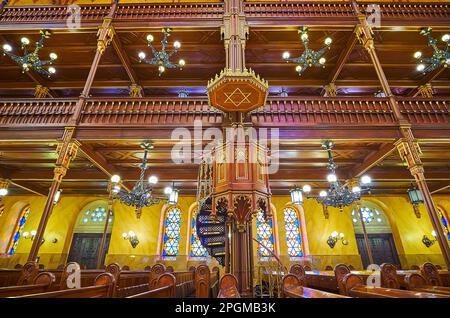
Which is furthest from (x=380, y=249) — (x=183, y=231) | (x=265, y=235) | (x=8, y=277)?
(x=8, y=277)

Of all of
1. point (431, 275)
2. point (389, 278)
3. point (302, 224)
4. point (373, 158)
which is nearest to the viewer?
point (389, 278)

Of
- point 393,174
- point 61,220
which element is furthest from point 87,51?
point 393,174

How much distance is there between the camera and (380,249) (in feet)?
47.2

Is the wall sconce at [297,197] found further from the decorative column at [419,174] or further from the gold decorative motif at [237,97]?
the gold decorative motif at [237,97]

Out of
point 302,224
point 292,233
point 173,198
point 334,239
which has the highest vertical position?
point 173,198

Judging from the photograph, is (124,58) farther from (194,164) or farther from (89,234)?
(89,234)

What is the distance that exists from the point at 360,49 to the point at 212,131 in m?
8.36

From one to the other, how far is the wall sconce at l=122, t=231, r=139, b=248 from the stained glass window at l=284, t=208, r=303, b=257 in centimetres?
861

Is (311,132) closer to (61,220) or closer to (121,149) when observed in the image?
(121,149)

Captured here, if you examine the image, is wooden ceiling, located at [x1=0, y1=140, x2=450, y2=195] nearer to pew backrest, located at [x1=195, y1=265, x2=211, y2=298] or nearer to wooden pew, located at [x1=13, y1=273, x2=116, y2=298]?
pew backrest, located at [x1=195, y1=265, x2=211, y2=298]

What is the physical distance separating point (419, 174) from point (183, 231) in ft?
36.9

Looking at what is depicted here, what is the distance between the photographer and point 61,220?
47.0ft

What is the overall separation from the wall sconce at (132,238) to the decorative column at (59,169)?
23.1 ft
